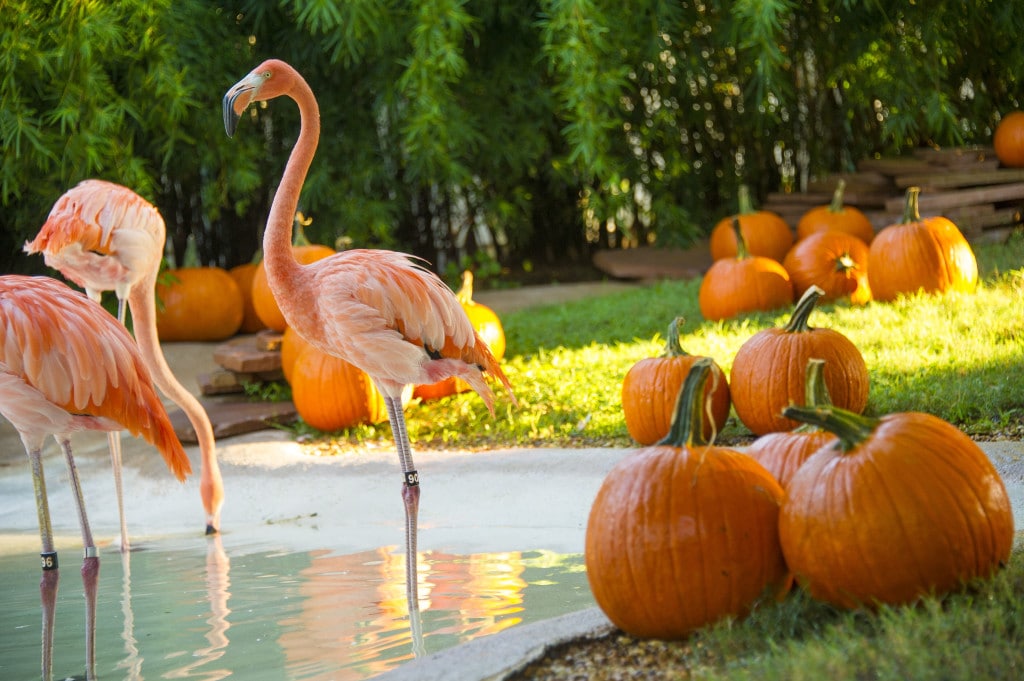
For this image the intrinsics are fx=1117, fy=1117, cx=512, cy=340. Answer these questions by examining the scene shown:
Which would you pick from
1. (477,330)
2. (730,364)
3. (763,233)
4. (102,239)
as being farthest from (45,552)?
(763,233)

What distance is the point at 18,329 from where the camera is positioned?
3258 millimetres

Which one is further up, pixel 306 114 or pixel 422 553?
pixel 306 114

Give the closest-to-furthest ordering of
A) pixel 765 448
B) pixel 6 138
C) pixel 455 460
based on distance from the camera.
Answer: pixel 765 448
pixel 455 460
pixel 6 138

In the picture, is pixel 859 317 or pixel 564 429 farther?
pixel 859 317

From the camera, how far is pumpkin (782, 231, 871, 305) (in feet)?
22.6

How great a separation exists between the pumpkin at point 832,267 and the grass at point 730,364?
9.4 inches

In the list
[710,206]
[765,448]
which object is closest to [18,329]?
[765,448]

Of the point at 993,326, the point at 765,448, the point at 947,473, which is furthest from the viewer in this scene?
the point at 993,326

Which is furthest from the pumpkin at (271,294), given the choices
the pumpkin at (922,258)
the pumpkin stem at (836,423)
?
the pumpkin stem at (836,423)

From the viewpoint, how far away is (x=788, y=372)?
14.4 ft

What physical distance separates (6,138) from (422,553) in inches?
141

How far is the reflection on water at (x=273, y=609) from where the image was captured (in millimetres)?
3051

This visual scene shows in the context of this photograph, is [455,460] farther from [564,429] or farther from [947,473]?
[947,473]

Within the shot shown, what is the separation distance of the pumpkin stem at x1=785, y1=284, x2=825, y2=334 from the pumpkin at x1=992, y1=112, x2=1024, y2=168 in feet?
16.5
